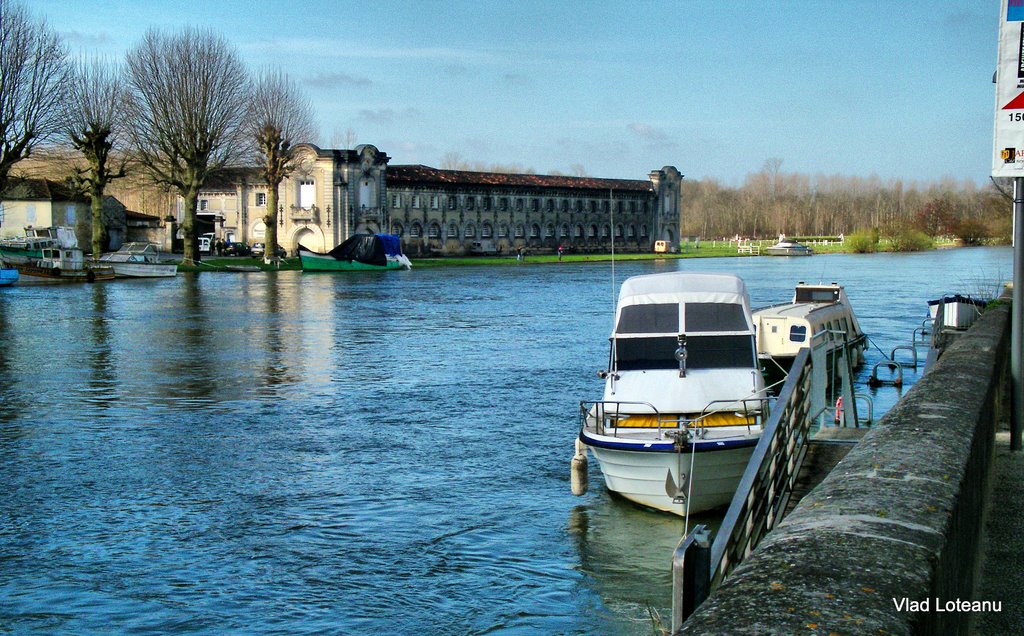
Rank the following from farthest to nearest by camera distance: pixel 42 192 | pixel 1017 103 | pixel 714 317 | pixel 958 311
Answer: pixel 42 192 → pixel 958 311 → pixel 714 317 → pixel 1017 103

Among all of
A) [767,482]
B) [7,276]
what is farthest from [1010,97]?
[7,276]

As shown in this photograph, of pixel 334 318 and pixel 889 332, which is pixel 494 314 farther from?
pixel 889 332

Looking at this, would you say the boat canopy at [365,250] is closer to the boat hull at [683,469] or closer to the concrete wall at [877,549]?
the boat hull at [683,469]

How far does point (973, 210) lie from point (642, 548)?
188 metres

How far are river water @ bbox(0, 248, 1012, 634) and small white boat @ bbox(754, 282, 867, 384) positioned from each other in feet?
7.44

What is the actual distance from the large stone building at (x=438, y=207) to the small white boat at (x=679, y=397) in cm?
6703

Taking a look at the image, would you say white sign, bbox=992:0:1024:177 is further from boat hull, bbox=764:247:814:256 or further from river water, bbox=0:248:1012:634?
boat hull, bbox=764:247:814:256

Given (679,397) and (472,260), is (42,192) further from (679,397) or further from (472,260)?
(679,397)

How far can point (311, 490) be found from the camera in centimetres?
1556

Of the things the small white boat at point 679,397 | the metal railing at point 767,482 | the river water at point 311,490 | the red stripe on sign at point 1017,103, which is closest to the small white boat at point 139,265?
the river water at point 311,490

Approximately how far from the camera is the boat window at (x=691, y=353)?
53.0ft

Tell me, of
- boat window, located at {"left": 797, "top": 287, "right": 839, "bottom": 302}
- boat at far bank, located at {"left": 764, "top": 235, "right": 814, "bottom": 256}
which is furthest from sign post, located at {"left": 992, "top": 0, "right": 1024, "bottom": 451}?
boat at far bank, located at {"left": 764, "top": 235, "right": 814, "bottom": 256}

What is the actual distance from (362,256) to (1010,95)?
74846 millimetres

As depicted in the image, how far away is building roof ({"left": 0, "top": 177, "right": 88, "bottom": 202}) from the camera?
82.3 meters
